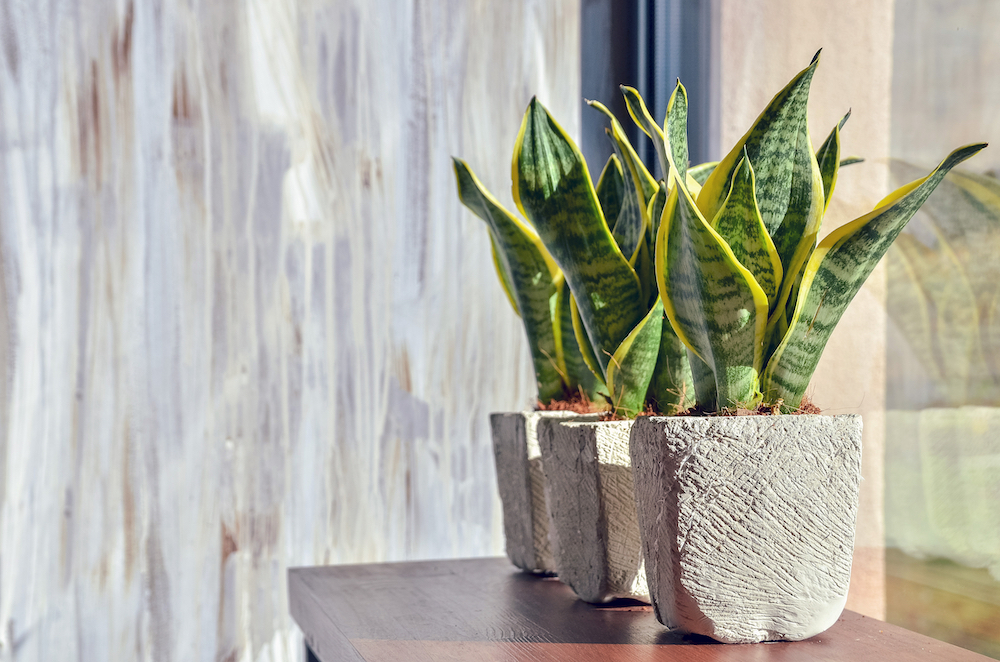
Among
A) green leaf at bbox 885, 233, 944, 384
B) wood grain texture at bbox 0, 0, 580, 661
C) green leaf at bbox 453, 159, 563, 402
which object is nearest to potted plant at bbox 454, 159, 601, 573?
green leaf at bbox 453, 159, 563, 402

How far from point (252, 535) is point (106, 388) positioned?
28 cm

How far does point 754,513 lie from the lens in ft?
1.63

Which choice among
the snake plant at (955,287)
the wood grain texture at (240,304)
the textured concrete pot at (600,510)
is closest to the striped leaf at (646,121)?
the textured concrete pot at (600,510)

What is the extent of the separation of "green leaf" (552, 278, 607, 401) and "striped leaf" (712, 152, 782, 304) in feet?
0.73

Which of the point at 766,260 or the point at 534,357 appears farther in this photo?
the point at 534,357

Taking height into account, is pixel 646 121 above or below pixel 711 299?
above

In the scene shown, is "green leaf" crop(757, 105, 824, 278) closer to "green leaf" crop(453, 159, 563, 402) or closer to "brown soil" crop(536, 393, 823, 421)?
"brown soil" crop(536, 393, 823, 421)

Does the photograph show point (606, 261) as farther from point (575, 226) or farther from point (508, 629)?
point (508, 629)

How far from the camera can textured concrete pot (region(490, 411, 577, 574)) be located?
0.75 m

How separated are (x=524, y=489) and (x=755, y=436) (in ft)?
1.00

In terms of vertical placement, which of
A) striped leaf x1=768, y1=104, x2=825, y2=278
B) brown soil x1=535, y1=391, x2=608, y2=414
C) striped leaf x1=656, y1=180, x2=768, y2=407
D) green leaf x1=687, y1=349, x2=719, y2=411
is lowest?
brown soil x1=535, y1=391, x2=608, y2=414

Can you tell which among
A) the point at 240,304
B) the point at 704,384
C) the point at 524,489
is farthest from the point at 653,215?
the point at 240,304

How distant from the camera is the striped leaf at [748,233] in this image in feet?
1.64

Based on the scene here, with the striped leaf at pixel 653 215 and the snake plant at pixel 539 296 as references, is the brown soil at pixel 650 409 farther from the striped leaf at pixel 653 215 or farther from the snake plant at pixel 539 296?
the striped leaf at pixel 653 215
